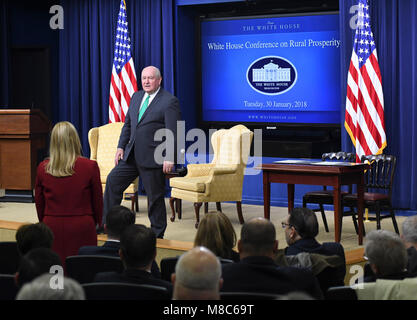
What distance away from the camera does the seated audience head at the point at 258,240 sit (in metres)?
3.20

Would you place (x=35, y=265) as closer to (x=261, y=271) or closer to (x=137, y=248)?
(x=137, y=248)

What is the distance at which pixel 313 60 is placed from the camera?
9719mm

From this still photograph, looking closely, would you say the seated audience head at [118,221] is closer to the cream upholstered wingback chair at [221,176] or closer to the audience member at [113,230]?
the audience member at [113,230]

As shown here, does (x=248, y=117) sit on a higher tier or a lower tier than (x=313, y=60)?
lower

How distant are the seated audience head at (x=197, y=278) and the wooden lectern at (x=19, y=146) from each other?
7372 mm

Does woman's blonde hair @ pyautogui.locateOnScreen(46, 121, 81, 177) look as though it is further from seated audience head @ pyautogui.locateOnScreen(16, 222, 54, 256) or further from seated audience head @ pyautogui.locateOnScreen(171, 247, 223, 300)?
seated audience head @ pyautogui.locateOnScreen(171, 247, 223, 300)

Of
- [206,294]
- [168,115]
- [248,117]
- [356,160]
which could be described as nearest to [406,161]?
[356,160]

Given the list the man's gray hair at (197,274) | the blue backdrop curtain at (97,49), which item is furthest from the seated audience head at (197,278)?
the blue backdrop curtain at (97,49)

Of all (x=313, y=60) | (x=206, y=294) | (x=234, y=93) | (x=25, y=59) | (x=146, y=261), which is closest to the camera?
(x=206, y=294)

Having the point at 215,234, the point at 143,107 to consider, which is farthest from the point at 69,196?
the point at 143,107

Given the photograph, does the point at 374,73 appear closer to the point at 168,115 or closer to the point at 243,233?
the point at 168,115

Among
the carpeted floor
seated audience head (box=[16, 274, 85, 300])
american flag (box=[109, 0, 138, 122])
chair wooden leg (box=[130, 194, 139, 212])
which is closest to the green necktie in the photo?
the carpeted floor
